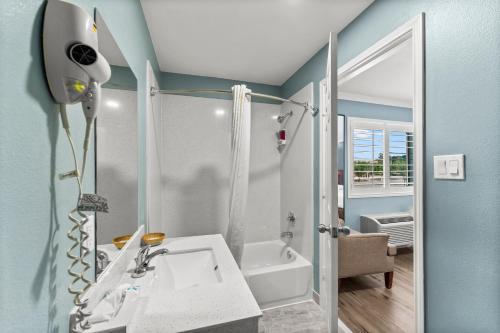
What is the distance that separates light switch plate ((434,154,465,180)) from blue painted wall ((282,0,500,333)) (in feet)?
0.08

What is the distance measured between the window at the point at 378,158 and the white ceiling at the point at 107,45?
3.17m

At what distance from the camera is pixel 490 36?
33.4 inches

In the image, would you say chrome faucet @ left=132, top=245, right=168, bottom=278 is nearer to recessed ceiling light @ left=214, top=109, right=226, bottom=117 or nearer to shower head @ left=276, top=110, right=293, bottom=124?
recessed ceiling light @ left=214, top=109, right=226, bottom=117

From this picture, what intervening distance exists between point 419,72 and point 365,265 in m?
1.92

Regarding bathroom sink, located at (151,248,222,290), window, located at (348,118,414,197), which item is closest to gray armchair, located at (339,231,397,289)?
window, located at (348,118,414,197)

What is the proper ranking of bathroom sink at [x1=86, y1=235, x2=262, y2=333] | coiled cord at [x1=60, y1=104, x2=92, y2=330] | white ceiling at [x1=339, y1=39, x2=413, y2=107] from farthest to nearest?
white ceiling at [x1=339, y1=39, x2=413, y2=107]
bathroom sink at [x1=86, y1=235, x2=262, y2=333]
coiled cord at [x1=60, y1=104, x2=92, y2=330]

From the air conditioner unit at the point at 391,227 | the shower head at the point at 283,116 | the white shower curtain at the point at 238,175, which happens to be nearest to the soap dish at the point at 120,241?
the white shower curtain at the point at 238,175

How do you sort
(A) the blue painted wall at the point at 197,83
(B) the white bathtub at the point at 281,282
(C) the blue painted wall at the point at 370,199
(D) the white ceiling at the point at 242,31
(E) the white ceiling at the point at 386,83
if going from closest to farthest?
1. (D) the white ceiling at the point at 242,31
2. (B) the white bathtub at the point at 281,282
3. (E) the white ceiling at the point at 386,83
4. (A) the blue painted wall at the point at 197,83
5. (C) the blue painted wall at the point at 370,199

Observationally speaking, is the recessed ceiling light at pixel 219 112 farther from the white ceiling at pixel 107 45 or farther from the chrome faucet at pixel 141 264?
the chrome faucet at pixel 141 264

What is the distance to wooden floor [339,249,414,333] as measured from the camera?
1779mm

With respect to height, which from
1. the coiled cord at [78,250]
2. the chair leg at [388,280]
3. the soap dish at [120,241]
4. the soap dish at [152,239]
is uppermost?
the coiled cord at [78,250]

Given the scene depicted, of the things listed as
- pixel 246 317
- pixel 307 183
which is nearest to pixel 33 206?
pixel 246 317

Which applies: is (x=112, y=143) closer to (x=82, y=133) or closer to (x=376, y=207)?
(x=82, y=133)

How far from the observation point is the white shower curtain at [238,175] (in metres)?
1.86
